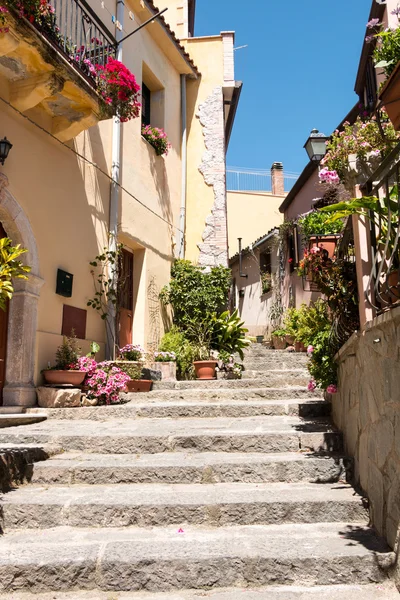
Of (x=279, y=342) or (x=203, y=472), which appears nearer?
(x=203, y=472)

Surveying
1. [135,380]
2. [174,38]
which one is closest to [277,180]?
[174,38]

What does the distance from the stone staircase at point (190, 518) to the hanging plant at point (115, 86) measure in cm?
447

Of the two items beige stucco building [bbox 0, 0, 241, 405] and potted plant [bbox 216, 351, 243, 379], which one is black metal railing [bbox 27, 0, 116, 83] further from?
potted plant [bbox 216, 351, 243, 379]

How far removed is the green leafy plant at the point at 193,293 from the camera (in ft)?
32.4

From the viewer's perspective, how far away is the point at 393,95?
2.72 m

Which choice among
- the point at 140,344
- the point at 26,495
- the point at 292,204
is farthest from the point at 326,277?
the point at 292,204

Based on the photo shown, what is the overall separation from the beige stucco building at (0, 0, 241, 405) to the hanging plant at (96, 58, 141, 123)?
31 centimetres

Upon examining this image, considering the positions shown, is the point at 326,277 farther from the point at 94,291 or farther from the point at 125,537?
the point at 94,291

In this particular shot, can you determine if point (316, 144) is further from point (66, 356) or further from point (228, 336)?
point (66, 356)

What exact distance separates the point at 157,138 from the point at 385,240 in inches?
296

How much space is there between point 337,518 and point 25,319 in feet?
13.4

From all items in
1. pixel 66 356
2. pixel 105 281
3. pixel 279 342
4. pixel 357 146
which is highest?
pixel 357 146

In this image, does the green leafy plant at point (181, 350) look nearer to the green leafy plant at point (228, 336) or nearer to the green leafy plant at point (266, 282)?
the green leafy plant at point (228, 336)

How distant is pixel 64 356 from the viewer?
253 inches
